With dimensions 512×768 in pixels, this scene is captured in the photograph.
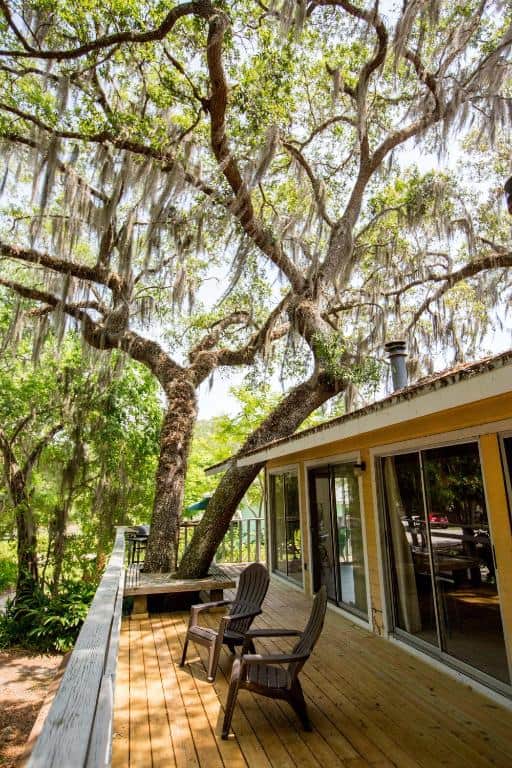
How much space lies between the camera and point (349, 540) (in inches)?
214

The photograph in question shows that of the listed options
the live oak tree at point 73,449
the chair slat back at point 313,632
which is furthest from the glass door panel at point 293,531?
the live oak tree at point 73,449

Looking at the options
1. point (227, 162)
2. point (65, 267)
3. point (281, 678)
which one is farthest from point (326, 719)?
point (65, 267)

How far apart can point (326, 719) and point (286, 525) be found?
472 centimetres

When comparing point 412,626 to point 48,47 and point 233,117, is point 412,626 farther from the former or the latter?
point 48,47

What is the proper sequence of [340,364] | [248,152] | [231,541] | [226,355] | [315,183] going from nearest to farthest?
[248,152] < [340,364] < [315,183] < [226,355] < [231,541]

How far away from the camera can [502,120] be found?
6.44 m

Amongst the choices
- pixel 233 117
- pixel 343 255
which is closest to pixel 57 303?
pixel 233 117

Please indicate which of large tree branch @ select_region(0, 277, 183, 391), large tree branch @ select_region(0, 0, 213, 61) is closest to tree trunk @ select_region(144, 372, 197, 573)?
large tree branch @ select_region(0, 277, 183, 391)

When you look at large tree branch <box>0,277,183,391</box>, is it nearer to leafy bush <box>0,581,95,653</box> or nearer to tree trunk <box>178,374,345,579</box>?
tree trunk <box>178,374,345,579</box>

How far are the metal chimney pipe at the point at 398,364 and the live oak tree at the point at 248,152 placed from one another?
0.74m

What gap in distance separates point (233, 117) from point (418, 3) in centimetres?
259

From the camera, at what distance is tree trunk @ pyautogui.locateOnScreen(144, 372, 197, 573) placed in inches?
283

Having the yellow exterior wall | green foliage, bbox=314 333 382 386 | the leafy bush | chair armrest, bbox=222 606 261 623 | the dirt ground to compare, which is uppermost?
green foliage, bbox=314 333 382 386

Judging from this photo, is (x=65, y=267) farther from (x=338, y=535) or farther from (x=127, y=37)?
(x=338, y=535)
